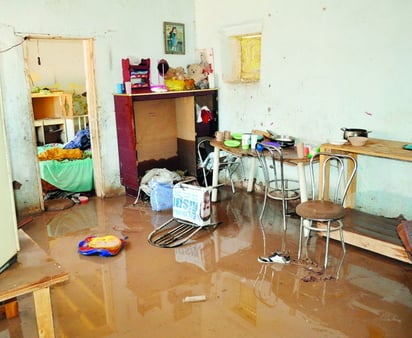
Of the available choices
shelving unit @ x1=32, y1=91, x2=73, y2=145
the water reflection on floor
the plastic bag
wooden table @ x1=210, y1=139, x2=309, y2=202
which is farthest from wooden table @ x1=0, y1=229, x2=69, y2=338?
shelving unit @ x1=32, y1=91, x2=73, y2=145

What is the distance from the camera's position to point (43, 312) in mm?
1838

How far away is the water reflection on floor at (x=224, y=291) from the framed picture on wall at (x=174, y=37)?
2732 millimetres

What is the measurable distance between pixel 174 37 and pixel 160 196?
232cm

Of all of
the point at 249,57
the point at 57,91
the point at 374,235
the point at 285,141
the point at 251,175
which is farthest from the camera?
the point at 57,91

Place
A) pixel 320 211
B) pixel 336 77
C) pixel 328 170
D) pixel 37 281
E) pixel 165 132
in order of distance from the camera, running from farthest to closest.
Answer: pixel 165 132, pixel 336 77, pixel 328 170, pixel 320 211, pixel 37 281

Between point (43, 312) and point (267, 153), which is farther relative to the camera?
point (267, 153)

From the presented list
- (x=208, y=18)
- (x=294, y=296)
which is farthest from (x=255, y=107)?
(x=294, y=296)

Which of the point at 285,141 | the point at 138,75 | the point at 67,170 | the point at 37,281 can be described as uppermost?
the point at 138,75

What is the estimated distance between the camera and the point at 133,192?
5.27 meters

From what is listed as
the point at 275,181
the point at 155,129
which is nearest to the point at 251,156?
the point at 275,181

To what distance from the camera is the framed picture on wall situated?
212 inches

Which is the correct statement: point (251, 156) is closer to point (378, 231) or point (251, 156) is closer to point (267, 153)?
point (267, 153)

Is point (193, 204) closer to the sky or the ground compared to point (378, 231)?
closer to the sky

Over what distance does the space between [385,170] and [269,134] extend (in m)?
1.38
